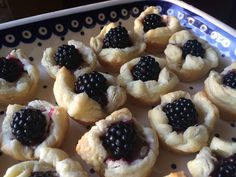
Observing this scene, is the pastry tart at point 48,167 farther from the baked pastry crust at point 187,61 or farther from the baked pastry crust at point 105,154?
the baked pastry crust at point 187,61

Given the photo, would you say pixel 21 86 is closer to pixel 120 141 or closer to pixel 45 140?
pixel 45 140

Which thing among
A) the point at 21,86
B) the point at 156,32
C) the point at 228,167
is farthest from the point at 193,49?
the point at 21,86

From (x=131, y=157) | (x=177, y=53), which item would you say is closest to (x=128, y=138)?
(x=131, y=157)

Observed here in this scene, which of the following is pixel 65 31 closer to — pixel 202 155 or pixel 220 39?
pixel 220 39

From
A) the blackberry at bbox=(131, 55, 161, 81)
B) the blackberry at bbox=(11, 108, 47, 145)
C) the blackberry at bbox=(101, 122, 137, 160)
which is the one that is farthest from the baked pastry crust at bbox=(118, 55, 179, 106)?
the blackberry at bbox=(11, 108, 47, 145)

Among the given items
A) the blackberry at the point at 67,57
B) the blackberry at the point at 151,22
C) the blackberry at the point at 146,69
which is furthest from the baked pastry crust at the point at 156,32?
the blackberry at the point at 67,57

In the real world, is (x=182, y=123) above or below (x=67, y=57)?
below

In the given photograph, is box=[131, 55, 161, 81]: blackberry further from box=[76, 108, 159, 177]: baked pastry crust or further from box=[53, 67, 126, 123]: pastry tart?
box=[76, 108, 159, 177]: baked pastry crust
